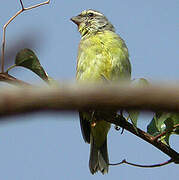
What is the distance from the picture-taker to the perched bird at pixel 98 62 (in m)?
3.44

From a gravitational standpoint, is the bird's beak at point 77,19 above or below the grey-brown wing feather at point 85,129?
above

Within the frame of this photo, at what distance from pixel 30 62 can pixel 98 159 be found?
242 centimetres

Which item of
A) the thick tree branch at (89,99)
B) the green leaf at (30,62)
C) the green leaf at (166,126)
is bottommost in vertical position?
the thick tree branch at (89,99)

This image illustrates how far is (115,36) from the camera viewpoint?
3.97 m

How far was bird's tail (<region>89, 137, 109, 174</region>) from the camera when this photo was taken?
3.86 m

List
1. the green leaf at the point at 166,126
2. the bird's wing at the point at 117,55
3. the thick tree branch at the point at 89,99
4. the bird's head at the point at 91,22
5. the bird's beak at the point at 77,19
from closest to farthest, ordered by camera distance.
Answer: the thick tree branch at the point at 89,99 → the green leaf at the point at 166,126 → the bird's wing at the point at 117,55 → the bird's head at the point at 91,22 → the bird's beak at the point at 77,19

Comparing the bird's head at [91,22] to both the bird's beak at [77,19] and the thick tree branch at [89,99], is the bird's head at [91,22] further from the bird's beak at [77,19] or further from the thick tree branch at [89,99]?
the thick tree branch at [89,99]

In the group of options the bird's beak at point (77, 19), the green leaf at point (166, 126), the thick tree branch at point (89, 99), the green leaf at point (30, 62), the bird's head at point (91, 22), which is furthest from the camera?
the bird's beak at point (77, 19)

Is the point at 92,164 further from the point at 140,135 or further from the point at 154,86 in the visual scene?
the point at 154,86

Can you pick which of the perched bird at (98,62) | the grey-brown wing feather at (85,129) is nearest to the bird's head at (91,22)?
the perched bird at (98,62)

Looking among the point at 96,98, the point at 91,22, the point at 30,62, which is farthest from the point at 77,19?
the point at 96,98

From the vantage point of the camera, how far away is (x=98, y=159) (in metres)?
3.97

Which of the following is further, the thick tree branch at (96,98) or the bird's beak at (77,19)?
the bird's beak at (77,19)

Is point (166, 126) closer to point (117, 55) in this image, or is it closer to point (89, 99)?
point (89, 99)
